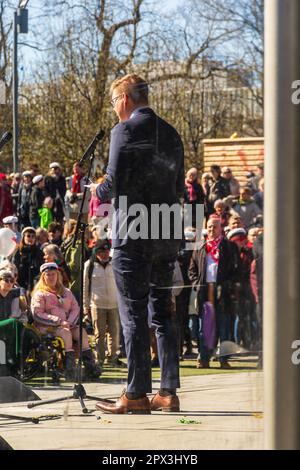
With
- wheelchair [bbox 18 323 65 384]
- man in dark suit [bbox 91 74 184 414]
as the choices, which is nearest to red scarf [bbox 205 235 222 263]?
man in dark suit [bbox 91 74 184 414]

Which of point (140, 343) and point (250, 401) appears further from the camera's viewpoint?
point (140, 343)

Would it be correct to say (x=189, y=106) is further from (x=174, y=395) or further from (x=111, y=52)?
(x=174, y=395)

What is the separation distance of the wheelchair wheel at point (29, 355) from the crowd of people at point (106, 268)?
7cm

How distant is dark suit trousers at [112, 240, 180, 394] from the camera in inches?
202

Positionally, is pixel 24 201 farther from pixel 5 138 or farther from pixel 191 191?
pixel 191 191

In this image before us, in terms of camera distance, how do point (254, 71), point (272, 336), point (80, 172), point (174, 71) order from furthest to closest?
point (80, 172) → point (174, 71) → point (254, 71) → point (272, 336)

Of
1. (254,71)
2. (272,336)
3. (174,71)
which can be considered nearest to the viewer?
(272,336)

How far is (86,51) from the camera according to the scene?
528 cm

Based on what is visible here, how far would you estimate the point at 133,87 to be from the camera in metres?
5.12

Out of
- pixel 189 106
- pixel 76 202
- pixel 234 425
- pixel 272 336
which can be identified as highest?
pixel 189 106

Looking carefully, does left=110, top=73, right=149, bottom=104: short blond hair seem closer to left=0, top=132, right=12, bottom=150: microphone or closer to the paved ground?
left=0, top=132, right=12, bottom=150: microphone

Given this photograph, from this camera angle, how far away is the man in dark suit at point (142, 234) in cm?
501

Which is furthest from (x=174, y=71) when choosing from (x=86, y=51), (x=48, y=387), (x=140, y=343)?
(x=48, y=387)

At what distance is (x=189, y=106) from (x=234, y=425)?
4.24ft
